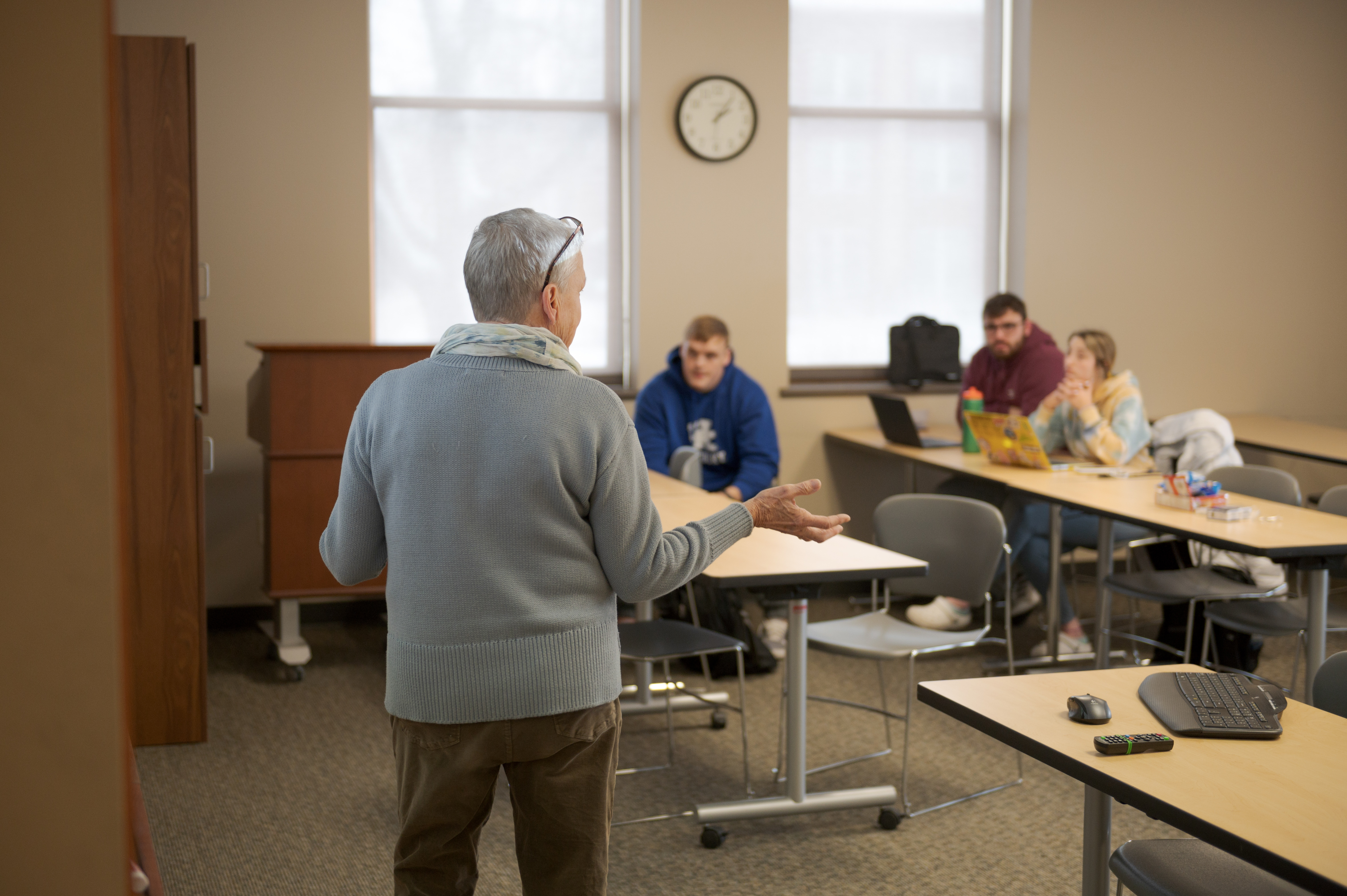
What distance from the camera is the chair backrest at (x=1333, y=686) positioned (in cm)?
207

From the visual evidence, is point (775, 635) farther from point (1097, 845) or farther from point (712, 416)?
point (1097, 845)

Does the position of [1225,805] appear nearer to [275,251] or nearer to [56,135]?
[56,135]

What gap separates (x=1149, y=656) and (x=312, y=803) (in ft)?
10.8

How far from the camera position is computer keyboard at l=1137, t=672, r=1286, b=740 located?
1.74 m

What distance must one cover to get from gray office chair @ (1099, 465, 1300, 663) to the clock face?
2.71 m

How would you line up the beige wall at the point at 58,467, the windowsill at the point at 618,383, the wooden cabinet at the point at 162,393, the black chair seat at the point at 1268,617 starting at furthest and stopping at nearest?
1. the windowsill at the point at 618,383
2. the black chair seat at the point at 1268,617
3. the wooden cabinet at the point at 162,393
4. the beige wall at the point at 58,467

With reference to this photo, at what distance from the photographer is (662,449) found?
15.7ft

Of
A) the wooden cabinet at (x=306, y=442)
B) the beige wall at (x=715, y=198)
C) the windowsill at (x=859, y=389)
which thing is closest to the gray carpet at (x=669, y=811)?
the wooden cabinet at (x=306, y=442)

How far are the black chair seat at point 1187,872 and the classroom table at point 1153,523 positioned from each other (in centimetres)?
116

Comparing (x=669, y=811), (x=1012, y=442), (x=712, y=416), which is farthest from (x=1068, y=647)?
(x=669, y=811)

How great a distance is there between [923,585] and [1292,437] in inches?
119

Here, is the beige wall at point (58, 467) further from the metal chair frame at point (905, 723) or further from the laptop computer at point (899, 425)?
the laptop computer at point (899, 425)

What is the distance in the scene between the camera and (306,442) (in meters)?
4.51

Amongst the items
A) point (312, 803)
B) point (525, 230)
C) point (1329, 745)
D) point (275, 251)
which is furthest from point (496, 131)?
point (1329, 745)
